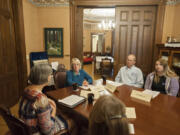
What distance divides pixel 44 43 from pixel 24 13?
0.91 m

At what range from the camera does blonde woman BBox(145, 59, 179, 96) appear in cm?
187

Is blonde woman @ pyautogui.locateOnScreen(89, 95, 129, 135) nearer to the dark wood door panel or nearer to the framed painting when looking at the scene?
the dark wood door panel

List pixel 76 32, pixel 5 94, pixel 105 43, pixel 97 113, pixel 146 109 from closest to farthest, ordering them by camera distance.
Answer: pixel 97 113 < pixel 146 109 < pixel 5 94 < pixel 76 32 < pixel 105 43

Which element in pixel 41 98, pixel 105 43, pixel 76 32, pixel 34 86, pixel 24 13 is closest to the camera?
pixel 41 98

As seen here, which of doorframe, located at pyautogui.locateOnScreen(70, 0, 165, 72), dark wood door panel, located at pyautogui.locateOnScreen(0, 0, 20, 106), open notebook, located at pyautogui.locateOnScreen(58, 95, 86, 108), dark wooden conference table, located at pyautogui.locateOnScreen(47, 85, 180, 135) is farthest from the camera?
doorframe, located at pyautogui.locateOnScreen(70, 0, 165, 72)

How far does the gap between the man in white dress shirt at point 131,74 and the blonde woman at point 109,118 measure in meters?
1.88

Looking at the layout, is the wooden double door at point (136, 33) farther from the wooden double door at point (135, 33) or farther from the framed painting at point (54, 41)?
the framed painting at point (54, 41)

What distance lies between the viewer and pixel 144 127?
1016mm

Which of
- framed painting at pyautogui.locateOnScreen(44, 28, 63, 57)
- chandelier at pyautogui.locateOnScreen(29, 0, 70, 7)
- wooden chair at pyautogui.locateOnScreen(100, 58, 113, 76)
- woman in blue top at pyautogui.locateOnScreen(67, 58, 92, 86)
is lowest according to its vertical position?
wooden chair at pyautogui.locateOnScreen(100, 58, 113, 76)

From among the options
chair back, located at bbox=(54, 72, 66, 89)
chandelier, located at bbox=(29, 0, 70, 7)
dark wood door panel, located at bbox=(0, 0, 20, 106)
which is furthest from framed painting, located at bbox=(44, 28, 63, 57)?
chair back, located at bbox=(54, 72, 66, 89)

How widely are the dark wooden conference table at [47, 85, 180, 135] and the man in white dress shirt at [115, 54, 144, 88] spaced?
81cm

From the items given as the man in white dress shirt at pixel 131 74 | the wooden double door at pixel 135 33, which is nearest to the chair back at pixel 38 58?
the wooden double door at pixel 135 33

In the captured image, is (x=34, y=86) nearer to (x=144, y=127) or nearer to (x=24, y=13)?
(x=144, y=127)

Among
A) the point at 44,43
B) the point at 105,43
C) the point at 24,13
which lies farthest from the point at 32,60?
the point at 105,43
